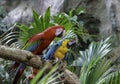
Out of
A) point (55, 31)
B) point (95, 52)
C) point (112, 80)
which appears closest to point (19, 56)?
point (55, 31)

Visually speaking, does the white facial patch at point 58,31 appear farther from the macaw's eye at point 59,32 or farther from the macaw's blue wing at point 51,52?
the macaw's blue wing at point 51,52

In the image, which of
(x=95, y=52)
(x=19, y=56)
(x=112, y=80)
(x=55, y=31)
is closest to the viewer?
(x=19, y=56)

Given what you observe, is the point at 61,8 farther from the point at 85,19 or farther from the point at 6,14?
the point at 6,14

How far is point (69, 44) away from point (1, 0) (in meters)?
2.93

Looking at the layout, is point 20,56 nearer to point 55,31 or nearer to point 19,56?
point 19,56

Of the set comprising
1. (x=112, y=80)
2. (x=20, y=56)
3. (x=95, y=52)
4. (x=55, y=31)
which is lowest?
(x=112, y=80)

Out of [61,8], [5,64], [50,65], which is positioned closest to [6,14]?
[61,8]

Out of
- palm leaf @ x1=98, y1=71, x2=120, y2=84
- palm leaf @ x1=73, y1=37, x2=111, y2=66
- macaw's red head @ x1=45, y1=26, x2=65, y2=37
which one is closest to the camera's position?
palm leaf @ x1=98, y1=71, x2=120, y2=84

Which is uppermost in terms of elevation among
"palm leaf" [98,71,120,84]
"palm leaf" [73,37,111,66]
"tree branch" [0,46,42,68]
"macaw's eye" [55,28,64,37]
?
"macaw's eye" [55,28,64,37]

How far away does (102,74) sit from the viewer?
6.21ft

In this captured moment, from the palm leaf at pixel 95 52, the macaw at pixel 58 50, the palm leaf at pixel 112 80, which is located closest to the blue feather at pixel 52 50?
the macaw at pixel 58 50

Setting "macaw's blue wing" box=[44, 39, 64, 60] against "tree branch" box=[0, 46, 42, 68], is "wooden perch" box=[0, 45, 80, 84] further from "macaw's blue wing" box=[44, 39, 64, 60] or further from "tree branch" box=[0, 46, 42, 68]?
"macaw's blue wing" box=[44, 39, 64, 60]

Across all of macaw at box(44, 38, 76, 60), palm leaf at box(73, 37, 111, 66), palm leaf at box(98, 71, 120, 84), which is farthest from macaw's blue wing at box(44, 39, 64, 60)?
palm leaf at box(98, 71, 120, 84)

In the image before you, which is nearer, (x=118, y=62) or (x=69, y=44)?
(x=69, y=44)
